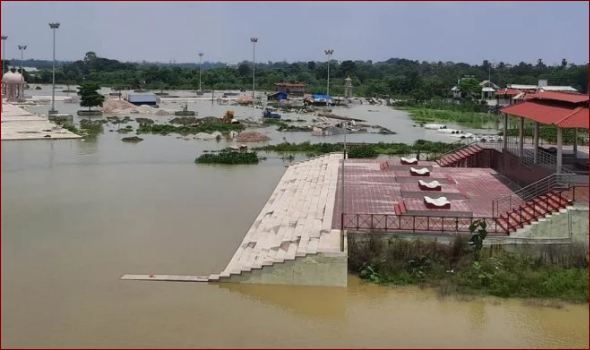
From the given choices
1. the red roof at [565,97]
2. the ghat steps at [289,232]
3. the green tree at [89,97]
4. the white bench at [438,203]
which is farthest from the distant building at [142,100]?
the white bench at [438,203]

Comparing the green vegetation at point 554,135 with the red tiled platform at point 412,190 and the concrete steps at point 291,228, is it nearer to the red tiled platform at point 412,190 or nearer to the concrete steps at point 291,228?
the red tiled platform at point 412,190

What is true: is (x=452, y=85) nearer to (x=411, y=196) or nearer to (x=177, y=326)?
(x=411, y=196)

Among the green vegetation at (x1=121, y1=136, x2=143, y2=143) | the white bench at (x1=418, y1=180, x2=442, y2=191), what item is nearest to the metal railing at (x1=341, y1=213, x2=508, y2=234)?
the white bench at (x1=418, y1=180, x2=442, y2=191)

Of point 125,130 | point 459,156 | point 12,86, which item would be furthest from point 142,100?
point 459,156

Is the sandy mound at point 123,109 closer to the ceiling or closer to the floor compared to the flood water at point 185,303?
closer to the ceiling

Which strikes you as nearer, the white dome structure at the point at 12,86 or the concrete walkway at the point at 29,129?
the concrete walkway at the point at 29,129

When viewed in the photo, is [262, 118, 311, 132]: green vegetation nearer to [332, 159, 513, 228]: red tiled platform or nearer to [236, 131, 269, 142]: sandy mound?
[236, 131, 269, 142]: sandy mound

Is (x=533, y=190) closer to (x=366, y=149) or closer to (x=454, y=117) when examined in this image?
(x=366, y=149)
